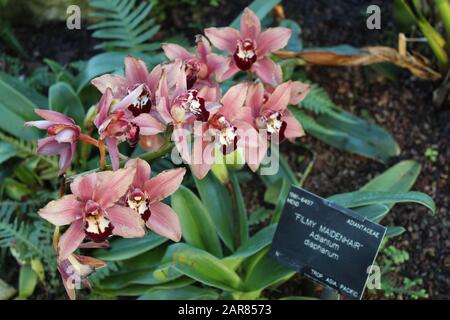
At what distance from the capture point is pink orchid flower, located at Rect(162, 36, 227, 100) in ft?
4.44

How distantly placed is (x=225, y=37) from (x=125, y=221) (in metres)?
0.55

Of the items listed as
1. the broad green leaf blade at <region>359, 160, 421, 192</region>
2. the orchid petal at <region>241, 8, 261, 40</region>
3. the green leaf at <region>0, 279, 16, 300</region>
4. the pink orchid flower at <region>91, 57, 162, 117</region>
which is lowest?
the green leaf at <region>0, 279, 16, 300</region>

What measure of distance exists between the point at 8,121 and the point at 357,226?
108cm

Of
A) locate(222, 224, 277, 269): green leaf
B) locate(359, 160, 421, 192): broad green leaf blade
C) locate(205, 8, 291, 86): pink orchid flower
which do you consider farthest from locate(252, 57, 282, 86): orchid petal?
locate(359, 160, 421, 192): broad green leaf blade

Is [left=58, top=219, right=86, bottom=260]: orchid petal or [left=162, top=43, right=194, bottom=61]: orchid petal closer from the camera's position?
[left=58, top=219, right=86, bottom=260]: orchid petal

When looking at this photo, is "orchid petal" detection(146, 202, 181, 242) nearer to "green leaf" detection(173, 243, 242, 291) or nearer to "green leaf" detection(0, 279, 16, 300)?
"green leaf" detection(173, 243, 242, 291)

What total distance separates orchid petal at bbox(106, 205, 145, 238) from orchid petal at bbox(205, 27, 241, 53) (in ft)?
1.69

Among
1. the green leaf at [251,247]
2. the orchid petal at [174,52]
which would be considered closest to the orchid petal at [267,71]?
the orchid petal at [174,52]

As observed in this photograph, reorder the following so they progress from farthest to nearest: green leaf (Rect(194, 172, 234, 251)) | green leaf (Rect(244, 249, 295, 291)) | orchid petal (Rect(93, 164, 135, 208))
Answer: green leaf (Rect(194, 172, 234, 251)), green leaf (Rect(244, 249, 295, 291)), orchid petal (Rect(93, 164, 135, 208))

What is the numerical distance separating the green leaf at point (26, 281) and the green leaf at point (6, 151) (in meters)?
0.32

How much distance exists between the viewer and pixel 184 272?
1463 mm

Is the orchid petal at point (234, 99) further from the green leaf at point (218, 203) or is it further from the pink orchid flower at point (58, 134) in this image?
the green leaf at point (218, 203)

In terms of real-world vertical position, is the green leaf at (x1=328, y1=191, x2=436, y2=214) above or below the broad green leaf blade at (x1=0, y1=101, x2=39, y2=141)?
below
